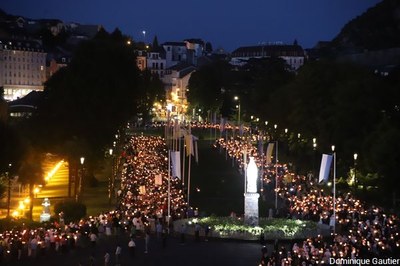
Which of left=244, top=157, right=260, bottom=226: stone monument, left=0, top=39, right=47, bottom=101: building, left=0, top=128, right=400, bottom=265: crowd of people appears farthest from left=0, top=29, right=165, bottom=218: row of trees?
left=0, top=39, right=47, bottom=101: building

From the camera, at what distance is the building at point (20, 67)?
552 feet

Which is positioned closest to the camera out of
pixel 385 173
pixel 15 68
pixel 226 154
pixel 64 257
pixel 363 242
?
pixel 363 242

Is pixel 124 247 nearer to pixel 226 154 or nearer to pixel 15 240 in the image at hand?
pixel 15 240

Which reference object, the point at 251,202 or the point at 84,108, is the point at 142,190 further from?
the point at 84,108

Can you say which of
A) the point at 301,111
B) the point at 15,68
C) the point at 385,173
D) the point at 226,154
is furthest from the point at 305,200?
the point at 15,68

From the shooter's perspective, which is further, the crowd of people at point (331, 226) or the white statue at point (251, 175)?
the white statue at point (251, 175)

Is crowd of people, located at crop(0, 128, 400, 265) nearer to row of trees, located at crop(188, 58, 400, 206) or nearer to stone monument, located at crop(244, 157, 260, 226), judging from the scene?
stone monument, located at crop(244, 157, 260, 226)

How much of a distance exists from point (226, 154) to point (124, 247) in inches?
1939

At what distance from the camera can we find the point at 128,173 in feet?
206

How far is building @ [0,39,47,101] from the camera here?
552ft

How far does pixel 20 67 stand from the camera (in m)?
171

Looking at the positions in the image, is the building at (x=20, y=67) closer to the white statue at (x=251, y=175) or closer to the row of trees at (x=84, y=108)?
the row of trees at (x=84, y=108)

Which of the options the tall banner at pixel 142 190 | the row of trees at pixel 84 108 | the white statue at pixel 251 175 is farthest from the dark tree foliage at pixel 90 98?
the white statue at pixel 251 175

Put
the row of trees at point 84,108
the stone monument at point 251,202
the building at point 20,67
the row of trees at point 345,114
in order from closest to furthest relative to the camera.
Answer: the stone monument at point 251,202 < the row of trees at point 345,114 < the row of trees at point 84,108 < the building at point 20,67
